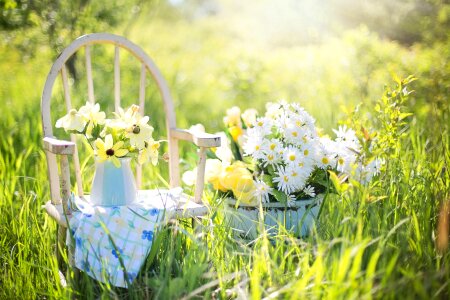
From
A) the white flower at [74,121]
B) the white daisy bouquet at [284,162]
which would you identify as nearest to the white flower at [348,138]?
the white daisy bouquet at [284,162]

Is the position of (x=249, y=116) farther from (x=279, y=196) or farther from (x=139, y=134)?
(x=139, y=134)

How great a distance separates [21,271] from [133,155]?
1.89 ft

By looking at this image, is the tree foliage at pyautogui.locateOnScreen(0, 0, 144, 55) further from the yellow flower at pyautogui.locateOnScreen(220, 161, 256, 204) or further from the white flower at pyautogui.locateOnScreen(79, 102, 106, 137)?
the yellow flower at pyautogui.locateOnScreen(220, 161, 256, 204)

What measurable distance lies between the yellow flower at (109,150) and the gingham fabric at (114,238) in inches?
7.2

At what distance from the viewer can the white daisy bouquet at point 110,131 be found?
6.47 ft

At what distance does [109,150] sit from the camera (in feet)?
6.47

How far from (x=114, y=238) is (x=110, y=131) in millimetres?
399

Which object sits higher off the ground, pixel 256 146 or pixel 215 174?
pixel 256 146

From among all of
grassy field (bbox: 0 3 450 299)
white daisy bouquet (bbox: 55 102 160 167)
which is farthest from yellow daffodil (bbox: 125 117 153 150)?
grassy field (bbox: 0 3 450 299)

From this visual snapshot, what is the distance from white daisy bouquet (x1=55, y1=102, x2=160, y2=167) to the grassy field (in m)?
0.34

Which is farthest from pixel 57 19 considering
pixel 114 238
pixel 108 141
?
pixel 114 238

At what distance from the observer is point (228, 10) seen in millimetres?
13156

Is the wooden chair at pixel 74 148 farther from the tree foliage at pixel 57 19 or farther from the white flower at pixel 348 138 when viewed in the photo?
the tree foliage at pixel 57 19

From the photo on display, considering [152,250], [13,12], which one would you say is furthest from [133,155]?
[13,12]
